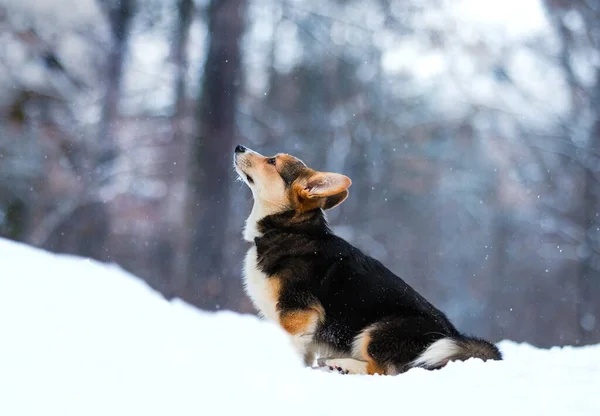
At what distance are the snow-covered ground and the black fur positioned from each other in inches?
16.7

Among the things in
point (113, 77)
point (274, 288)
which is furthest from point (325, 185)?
point (113, 77)

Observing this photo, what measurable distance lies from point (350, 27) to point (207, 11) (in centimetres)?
451

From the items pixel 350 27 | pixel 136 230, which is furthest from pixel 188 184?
pixel 350 27

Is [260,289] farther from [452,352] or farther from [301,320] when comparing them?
[452,352]

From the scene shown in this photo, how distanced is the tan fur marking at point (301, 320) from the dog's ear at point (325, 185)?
0.72 meters

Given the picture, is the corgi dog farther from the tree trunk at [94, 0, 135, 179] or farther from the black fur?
the tree trunk at [94, 0, 135, 179]

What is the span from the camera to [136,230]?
14375 mm

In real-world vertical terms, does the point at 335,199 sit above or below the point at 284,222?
above

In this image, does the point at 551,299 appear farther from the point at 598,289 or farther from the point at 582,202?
the point at 582,202

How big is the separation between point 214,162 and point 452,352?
10122mm

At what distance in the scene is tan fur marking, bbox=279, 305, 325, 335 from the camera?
3.91m

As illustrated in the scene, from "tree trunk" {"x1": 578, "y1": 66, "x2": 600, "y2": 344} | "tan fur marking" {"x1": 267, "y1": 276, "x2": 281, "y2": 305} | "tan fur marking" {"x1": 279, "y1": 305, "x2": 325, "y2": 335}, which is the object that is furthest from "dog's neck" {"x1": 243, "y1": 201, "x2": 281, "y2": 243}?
"tree trunk" {"x1": 578, "y1": 66, "x2": 600, "y2": 344}

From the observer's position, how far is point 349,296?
4.00 meters

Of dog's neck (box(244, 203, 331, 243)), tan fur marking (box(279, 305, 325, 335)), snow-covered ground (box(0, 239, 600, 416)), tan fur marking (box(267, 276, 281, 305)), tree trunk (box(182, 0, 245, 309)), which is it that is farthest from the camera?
tree trunk (box(182, 0, 245, 309))
